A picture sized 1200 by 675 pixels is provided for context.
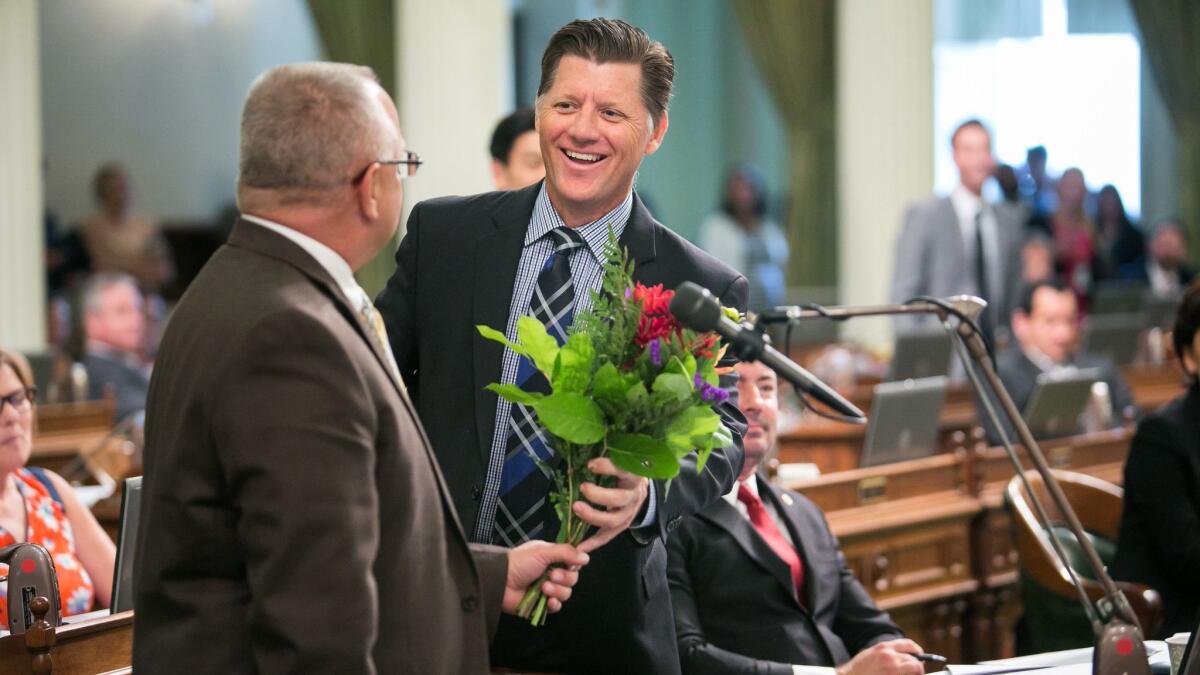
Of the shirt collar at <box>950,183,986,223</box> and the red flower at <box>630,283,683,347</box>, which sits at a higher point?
the shirt collar at <box>950,183,986,223</box>

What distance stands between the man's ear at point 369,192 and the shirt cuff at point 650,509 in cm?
60

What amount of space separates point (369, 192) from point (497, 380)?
1.88 ft

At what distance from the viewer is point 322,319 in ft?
5.33

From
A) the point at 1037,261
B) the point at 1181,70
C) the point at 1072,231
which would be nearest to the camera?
the point at 1037,261

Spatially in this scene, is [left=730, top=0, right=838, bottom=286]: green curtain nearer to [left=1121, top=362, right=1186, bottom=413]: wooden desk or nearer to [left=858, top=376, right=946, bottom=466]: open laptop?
[left=1121, top=362, right=1186, bottom=413]: wooden desk

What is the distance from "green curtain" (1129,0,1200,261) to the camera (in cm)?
1420

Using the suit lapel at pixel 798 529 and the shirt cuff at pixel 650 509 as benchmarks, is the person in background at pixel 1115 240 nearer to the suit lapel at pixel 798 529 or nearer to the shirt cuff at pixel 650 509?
the suit lapel at pixel 798 529

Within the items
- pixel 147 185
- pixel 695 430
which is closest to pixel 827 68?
pixel 147 185

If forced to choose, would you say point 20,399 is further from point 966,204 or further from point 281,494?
point 966,204

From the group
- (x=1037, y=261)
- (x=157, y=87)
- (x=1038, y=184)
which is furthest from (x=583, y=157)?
(x=157, y=87)

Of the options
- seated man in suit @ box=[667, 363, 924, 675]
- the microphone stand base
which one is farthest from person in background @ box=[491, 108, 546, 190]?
the microphone stand base

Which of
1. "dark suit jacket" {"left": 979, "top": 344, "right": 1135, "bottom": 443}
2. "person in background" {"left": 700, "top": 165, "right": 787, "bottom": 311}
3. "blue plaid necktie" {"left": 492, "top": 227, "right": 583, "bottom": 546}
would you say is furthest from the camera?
"person in background" {"left": 700, "top": 165, "right": 787, "bottom": 311}

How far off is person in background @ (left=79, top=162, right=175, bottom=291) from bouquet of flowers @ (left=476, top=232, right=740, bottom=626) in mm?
10267

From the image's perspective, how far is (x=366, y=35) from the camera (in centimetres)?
974
